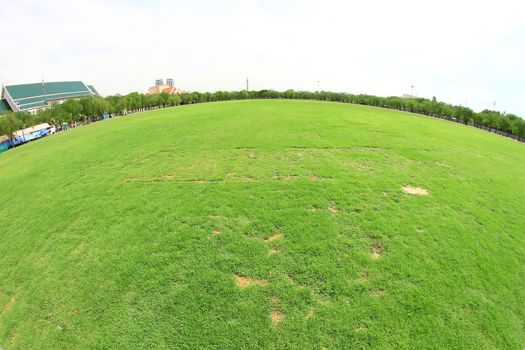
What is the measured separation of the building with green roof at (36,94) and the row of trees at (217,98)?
29.3 meters

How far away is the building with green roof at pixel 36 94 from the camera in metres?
78.3

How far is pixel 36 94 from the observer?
86.7m

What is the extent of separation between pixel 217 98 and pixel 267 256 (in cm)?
9310

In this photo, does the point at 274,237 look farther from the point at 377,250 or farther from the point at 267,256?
the point at 377,250

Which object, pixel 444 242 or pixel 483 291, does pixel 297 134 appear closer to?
pixel 444 242

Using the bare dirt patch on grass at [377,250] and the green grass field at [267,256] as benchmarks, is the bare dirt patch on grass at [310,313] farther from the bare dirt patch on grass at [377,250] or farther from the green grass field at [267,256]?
the bare dirt patch on grass at [377,250]

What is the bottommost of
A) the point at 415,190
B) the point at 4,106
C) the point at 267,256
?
the point at 267,256

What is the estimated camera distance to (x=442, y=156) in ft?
54.4

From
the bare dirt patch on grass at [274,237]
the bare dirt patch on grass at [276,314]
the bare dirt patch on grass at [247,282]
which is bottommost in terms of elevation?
the bare dirt patch on grass at [276,314]

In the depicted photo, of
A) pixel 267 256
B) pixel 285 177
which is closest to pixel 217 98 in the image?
pixel 285 177

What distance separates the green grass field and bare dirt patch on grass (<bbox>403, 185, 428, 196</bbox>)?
249 millimetres

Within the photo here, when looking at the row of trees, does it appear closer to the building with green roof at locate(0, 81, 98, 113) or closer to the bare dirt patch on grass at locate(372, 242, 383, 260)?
the building with green roof at locate(0, 81, 98, 113)

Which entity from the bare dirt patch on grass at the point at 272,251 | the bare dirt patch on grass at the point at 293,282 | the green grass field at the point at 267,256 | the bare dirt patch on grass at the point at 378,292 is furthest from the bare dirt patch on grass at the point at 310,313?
the bare dirt patch on grass at the point at 272,251

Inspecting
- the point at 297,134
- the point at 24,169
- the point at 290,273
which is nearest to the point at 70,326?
the point at 290,273
